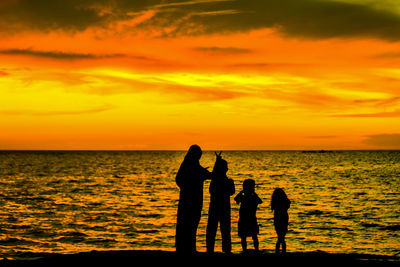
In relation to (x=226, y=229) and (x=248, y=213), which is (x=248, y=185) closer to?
(x=248, y=213)

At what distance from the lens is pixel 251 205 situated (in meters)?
11.9

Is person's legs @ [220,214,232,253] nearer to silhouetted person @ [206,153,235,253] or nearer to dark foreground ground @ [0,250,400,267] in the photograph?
silhouetted person @ [206,153,235,253]

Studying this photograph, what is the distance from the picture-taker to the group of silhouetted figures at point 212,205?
975 cm

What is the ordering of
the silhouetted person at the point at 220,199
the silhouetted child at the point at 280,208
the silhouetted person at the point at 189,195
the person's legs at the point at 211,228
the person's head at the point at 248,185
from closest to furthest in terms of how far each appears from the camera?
the silhouetted person at the point at 189,195
the silhouetted person at the point at 220,199
the person's legs at the point at 211,228
the person's head at the point at 248,185
the silhouetted child at the point at 280,208

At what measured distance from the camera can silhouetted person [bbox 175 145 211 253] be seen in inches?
382

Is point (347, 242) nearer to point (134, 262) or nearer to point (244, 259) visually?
point (244, 259)

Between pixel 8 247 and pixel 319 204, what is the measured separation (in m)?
21.6

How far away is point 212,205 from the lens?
11008 millimetres

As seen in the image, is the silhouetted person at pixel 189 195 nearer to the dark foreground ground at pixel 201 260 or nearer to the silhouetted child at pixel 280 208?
the dark foreground ground at pixel 201 260

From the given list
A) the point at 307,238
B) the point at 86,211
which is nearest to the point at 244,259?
the point at 307,238

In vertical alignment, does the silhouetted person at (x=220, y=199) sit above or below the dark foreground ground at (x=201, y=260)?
above

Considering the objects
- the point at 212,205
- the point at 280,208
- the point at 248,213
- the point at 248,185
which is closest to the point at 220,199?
the point at 212,205

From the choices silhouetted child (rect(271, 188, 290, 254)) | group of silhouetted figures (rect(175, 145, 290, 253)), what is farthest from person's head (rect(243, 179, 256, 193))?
silhouetted child (rect(271, 188, 290, 254))

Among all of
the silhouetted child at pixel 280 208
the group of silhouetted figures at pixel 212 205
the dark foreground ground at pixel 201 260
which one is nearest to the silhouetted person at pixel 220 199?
the group of silhouetted figures at pixel 212 205
